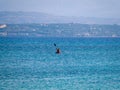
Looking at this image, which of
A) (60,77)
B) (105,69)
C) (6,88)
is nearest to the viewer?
(6,88)

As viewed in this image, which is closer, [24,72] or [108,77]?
[108,77]

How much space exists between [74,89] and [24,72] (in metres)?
14.0

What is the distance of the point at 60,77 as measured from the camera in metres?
50.9

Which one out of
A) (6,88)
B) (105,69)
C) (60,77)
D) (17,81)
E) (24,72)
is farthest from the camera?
(105,69)

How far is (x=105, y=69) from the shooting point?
197ft

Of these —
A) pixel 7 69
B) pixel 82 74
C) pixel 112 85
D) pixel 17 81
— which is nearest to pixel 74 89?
pixel 112 85

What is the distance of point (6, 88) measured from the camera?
139 ft

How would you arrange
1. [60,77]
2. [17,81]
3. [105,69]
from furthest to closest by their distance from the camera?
[105,69], [60,77], [17,81]

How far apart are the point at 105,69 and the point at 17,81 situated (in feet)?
55.5

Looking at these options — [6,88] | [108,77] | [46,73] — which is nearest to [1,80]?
[6,88]

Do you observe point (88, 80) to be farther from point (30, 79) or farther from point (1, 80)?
point (1, 80)

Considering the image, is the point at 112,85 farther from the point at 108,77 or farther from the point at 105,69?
the point at 105,69

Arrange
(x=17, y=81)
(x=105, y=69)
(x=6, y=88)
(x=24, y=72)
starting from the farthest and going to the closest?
(x=105, y=69) → (x=24, y=72) → (x=17, y=81) → (x=6, y=88)

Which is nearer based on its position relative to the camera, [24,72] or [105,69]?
[24,72]
